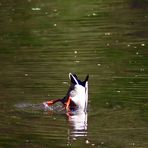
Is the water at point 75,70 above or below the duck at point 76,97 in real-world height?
below

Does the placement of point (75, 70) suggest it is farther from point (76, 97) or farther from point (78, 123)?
point (78, 123)

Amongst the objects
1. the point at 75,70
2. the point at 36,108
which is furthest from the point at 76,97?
the point at 75,70

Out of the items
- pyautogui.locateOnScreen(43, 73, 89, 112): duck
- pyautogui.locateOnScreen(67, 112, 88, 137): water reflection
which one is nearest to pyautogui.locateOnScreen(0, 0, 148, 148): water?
pyautogui.locateOnScreen(67, 112, 88, 137): water reflection

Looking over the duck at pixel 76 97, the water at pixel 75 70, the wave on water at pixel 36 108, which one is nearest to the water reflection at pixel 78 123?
the water at pixel 75 70

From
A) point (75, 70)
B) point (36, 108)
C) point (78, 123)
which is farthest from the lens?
point (75, 70)

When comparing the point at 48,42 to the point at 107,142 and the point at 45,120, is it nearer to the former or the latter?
the point at 45,120

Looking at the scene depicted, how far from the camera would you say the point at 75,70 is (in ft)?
50.0

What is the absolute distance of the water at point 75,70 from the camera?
11180 millimetres

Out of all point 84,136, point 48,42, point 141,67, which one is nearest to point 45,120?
point 84,136

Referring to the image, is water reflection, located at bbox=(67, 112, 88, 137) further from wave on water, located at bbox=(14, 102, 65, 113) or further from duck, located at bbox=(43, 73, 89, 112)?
wave on water, located at bbox=(14, 102, 65, 113)

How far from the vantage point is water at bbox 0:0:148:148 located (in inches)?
440

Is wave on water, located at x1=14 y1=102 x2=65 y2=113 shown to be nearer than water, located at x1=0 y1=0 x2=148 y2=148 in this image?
No

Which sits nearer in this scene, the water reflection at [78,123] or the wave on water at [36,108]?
the water reflection at [78,123]

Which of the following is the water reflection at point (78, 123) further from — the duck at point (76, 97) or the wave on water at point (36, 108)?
the wave on water at point (36, 108)
